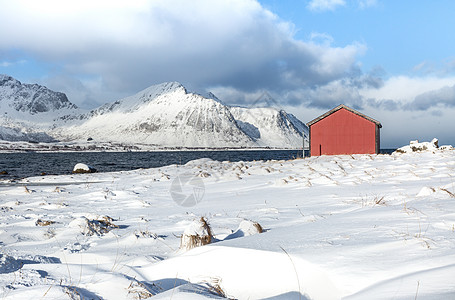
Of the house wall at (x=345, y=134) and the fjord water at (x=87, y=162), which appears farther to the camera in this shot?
the fjord water at (x=87, y=162)

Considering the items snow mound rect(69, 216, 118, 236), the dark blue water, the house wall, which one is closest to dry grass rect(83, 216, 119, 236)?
snow mound rect(69, 216, 118, 236)

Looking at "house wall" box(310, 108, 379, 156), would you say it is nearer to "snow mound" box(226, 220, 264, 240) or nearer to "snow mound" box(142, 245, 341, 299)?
"snow mound" box(226, 220, 264, 240)

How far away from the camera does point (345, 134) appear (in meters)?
29.8

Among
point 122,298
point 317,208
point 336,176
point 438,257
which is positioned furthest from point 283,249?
point 336,176

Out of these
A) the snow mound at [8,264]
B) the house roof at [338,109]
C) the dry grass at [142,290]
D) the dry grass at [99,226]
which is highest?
the house roof at [338,109]

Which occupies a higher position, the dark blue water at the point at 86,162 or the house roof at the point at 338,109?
the house roof at the point at 338,109

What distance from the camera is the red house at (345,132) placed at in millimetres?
29125

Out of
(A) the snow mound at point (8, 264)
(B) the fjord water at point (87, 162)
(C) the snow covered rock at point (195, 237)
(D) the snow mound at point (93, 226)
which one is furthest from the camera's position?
(B) the fjord water at point (87, 162)

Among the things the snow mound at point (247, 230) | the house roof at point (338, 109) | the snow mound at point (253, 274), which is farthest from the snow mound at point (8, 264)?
the house roof at point (338, 109)

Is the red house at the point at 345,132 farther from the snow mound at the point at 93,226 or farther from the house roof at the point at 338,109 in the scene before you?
the snow mound at the point at 93,226

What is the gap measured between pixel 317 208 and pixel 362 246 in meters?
3.48

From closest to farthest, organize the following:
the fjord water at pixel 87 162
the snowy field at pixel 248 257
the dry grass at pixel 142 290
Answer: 1. the snowy field at pixel 248 257
2. the dry grass at pixel 142 290
3. the fjord water at pixel 87 162

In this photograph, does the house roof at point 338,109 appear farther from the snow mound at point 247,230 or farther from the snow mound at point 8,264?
the snow mound at point 8,264

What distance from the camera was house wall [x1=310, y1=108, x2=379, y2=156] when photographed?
95.7ft
